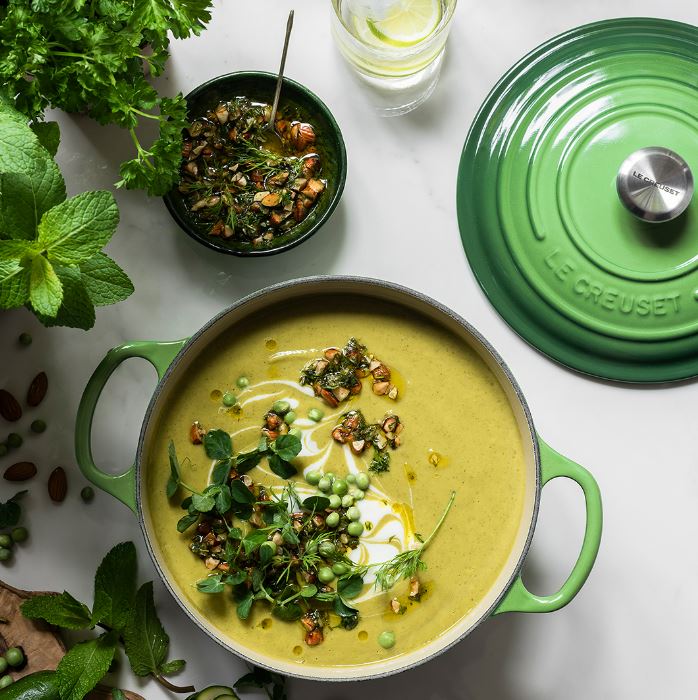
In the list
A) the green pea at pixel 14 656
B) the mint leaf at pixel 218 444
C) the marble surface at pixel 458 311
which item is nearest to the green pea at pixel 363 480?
the mint leaf at pixel 218 444

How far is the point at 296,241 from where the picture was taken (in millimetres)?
1508

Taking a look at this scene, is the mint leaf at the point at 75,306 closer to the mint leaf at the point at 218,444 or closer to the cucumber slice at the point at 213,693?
the mint leaf at the point at 218,444

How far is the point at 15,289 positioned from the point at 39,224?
10cm

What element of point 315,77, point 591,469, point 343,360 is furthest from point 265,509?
point 315,77

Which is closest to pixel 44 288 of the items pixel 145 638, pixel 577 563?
pixel 145 638

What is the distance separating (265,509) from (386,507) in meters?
0.21

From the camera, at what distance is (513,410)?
57.5 inches

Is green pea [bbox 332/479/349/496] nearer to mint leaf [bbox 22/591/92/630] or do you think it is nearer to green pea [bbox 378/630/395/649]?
green pea [bbox 378/630/395/649]

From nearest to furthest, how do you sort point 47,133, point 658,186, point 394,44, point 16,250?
point 16,250 → point 47,133 → point 658,186 → point 394,44

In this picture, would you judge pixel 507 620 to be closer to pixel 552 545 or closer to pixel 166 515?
pixel 552 545

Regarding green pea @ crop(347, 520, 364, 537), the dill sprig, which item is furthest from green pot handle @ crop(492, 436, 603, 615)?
green pea @ crop(347, 520, 364, 537)

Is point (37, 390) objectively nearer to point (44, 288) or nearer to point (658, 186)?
point (44, 288)

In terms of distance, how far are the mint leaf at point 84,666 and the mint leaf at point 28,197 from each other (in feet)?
2.49

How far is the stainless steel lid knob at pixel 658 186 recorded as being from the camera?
1.49 meters
